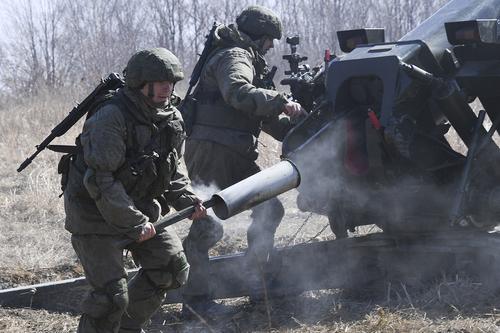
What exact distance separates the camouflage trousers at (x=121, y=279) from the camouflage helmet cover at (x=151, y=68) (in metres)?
0.85

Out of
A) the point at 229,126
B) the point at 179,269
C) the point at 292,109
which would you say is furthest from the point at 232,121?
the point at 179,269

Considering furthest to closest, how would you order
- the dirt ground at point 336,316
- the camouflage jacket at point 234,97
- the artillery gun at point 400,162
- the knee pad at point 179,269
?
the camouflage jacket at point 234,97, the artillery gun at point 400,162, the dirt ground at point 336,316, the knee pad at point 179,269

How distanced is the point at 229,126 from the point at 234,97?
15.3 inches

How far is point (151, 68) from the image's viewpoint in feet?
14.2

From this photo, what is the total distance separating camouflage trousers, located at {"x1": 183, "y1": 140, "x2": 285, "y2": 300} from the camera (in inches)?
229

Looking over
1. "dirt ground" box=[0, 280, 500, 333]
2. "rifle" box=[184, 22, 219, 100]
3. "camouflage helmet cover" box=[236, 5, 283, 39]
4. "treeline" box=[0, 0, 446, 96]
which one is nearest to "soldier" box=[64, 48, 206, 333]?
"dirt ground" box=[0, 280, 500, 333]

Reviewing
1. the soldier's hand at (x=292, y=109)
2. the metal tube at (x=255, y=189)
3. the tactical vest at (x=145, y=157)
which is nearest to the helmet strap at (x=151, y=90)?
the tactical vest at (x=145, y=157)

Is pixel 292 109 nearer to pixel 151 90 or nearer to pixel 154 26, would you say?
pixel 151 90

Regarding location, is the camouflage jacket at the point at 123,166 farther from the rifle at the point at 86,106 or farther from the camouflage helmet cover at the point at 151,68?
the rifle at the point at 86,106

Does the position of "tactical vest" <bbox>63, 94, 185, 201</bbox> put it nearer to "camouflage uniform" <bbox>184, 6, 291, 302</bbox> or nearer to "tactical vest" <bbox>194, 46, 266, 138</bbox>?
"camouflage uniform" <bbox>184, 6, 291, 302</bbox>

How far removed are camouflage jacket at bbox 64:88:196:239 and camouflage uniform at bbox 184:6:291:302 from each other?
3.80ft

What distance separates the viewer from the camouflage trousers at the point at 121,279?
14.5 ft

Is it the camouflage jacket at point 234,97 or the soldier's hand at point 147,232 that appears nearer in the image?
the soldier's hand at point 147,232

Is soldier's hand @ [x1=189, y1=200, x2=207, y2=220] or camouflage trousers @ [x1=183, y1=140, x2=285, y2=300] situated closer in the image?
soldier's hand @ [x1=189, y1=200, x2=207, y2=220]
